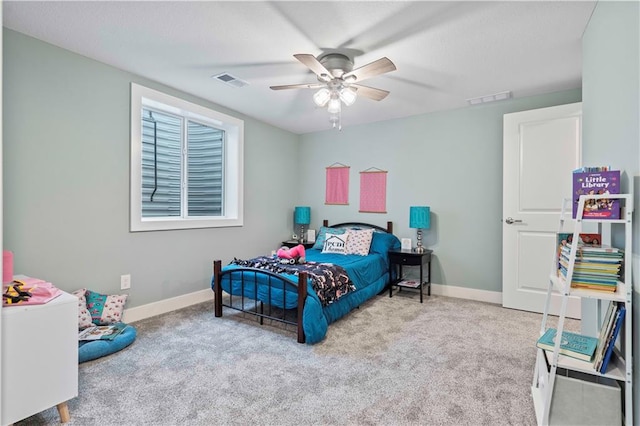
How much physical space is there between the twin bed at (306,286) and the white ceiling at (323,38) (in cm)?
186

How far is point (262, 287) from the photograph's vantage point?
2.99 m

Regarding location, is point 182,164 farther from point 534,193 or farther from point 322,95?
point 534,193

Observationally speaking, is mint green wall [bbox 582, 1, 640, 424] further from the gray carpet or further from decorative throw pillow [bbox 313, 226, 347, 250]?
decorative throw pillow [bbox 313, 226, 347, 250]

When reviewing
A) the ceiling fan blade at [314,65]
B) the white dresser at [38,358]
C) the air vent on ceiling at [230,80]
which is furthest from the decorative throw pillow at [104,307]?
the ceiling fan blade at [314,65]

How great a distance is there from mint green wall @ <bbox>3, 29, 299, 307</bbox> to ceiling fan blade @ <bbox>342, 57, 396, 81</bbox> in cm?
212

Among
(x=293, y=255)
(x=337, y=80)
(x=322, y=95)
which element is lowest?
(x=293, y=255)

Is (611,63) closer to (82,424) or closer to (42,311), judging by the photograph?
(42,311)

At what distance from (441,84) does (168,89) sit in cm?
288

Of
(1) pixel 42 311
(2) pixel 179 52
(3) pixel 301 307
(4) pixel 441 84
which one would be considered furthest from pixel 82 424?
(4) pixel 441 84

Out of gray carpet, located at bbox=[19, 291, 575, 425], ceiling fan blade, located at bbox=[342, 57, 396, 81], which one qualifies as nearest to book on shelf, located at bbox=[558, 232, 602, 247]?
gray carpet, located at bbox=[19, 291, 575, 425]

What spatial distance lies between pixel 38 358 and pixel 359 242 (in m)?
3.27

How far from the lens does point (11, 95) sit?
7.77ft

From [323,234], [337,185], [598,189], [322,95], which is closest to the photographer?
[598,189]

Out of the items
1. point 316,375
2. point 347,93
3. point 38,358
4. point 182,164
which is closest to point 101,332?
point 38,358
